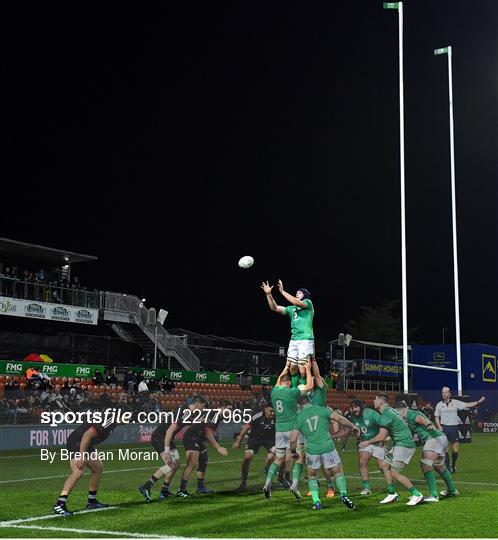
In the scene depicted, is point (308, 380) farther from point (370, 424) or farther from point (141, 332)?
point (141, 332)

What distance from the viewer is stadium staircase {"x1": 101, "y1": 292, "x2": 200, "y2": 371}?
4584 cm

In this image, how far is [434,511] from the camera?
14000 mm

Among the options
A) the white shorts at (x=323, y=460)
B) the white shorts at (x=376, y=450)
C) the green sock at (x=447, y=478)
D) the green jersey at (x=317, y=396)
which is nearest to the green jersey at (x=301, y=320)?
the green jersey at (x=317, y=396)

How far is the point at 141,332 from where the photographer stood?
1869 inches

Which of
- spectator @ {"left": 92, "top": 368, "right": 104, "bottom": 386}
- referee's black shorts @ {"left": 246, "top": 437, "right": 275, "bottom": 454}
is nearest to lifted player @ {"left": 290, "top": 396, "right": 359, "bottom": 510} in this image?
referee's black shorts @ {"left": 246, "top": 437, "right": 275, "bottom": 454}

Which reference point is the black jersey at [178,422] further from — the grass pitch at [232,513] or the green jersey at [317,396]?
the green jersey at [317,396]

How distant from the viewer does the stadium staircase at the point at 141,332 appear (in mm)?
45844

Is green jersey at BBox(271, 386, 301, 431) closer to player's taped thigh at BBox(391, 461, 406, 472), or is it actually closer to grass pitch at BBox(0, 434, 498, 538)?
grass pitch at BBox(0, 434, 498, 538)

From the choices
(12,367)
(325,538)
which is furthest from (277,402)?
(12,367)

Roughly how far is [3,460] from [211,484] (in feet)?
29.9

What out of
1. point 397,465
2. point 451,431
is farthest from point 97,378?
point 397,465

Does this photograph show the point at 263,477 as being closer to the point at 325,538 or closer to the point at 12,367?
the point at 325,538

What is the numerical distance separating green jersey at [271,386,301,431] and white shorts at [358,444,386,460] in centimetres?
182

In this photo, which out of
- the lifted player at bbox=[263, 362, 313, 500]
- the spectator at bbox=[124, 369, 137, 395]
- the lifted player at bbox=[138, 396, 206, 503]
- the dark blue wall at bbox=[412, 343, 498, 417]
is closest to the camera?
the lifted player at bbox=[138, 396, 206, 503]
